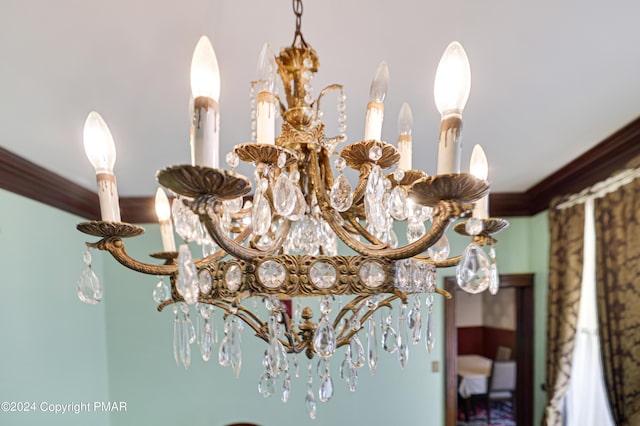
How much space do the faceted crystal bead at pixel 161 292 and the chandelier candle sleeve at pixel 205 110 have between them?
611mm

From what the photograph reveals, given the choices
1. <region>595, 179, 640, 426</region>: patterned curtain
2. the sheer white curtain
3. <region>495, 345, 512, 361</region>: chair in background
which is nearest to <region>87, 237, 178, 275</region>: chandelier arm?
<region>595, 179, 640, 426</region>: patterned curtain

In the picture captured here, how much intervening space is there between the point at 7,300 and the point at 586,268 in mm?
3356

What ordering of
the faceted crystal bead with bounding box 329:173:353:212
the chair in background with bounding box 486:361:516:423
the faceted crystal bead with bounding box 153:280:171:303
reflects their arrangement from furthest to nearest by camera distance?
the chair in background with bounding box 486:361:516:423 < the faceted crystal bead with bounding box 153:280:171:303 < the faceted crystal bead with bounding box 329:173:353:212

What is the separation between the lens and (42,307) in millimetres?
2127

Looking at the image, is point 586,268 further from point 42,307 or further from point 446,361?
point 42,307

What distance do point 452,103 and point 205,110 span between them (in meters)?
0.40

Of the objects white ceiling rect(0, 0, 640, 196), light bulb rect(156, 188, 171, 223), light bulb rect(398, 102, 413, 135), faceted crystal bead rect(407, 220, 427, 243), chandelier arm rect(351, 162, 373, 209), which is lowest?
faceted crystal bead rect(407, 220, 427, 243)

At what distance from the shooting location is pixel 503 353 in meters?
5.29

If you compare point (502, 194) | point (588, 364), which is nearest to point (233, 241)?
point (588, 364)

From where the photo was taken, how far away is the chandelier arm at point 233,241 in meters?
0.59

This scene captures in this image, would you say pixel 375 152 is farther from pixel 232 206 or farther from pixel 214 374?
pixel 214 374

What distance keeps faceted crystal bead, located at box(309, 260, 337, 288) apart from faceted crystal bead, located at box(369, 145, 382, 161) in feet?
0.92

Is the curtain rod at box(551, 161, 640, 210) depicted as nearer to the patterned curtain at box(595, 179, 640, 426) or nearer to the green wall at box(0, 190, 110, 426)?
the patterned curtain at box(595, 179, 640, 426)

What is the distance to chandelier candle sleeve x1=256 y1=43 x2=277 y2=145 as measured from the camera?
833 mm
